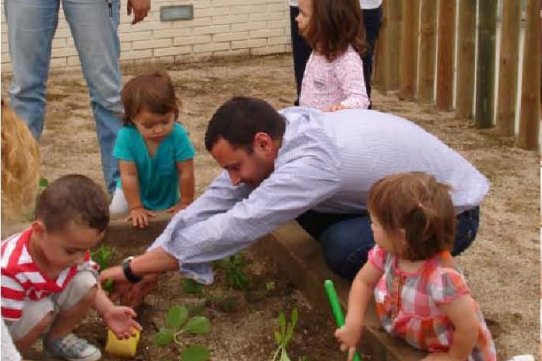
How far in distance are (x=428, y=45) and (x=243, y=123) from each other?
3.40 metres

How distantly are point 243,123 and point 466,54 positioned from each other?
3064mm

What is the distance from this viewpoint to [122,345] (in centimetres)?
287

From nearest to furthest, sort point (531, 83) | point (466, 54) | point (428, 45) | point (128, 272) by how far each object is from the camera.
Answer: point (128, 272)
point (531, 83)
point (466, 54)
point (428, 45)

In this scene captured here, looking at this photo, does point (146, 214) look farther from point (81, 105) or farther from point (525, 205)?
point (81, 105)

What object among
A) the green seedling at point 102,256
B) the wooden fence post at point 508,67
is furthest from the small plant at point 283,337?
the wooden fence post at point 508,67

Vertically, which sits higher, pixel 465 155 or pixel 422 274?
pixel 422 274

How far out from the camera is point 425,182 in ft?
8.05

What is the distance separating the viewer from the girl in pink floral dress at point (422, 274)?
243 centimetres

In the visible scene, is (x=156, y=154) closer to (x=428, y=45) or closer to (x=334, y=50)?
(x=334, y=50)

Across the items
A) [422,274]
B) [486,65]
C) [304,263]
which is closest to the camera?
[422,274]

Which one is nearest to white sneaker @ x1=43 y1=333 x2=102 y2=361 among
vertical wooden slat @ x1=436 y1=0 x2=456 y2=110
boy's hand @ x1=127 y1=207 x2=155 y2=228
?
boy's hand @ x1=127 y1=207 x2=155 y2=228

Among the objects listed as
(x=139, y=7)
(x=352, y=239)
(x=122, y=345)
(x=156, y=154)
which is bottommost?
(x=122, y=345)

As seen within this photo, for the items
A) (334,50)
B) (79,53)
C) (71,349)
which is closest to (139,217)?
(79,53)

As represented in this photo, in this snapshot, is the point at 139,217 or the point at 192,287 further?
the point at 139,217
